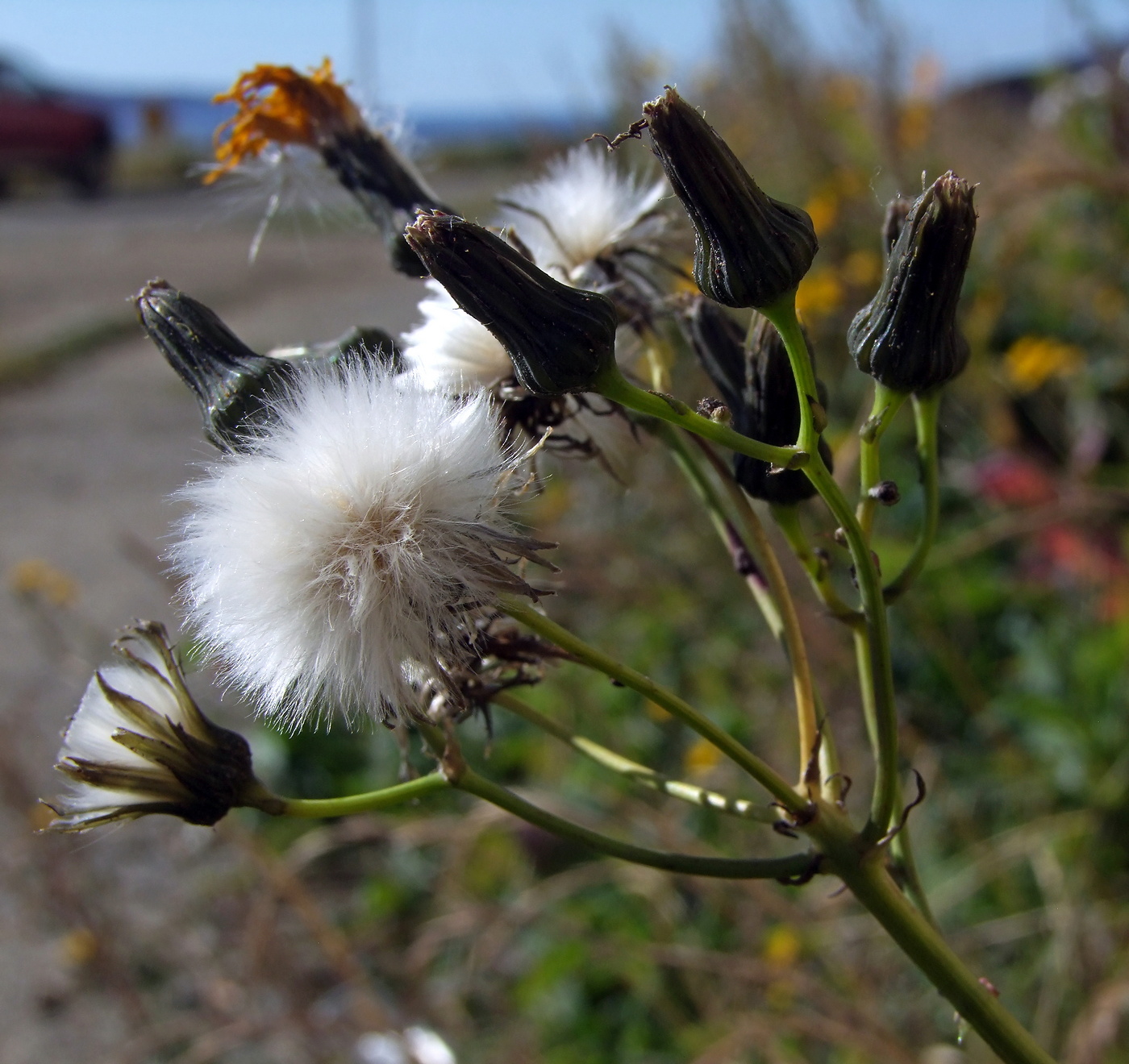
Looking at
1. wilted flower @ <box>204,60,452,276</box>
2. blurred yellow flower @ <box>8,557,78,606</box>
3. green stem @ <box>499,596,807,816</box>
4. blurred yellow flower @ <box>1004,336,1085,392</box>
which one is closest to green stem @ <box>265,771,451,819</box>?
green stem @ <box>499,596,807,816</box>

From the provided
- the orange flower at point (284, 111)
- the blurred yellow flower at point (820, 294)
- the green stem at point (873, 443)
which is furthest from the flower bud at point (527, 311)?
the blurred yellow flower at point (820, 294)

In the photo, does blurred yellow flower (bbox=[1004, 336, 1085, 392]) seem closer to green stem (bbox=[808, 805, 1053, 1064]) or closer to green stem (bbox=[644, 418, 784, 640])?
green stem (bbox=[644, 418, 784, 640])

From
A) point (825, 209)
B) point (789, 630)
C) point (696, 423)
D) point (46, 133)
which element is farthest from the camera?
point (46, 133)

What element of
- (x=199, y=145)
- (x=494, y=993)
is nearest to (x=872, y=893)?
(x=494, y=993)

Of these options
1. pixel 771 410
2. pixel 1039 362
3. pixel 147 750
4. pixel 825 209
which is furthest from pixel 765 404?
pixel 825 209

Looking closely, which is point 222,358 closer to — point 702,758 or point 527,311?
point 527,311

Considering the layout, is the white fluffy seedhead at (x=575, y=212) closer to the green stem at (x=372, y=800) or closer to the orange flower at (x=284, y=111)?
the orange flower at (x=284, y=111)
